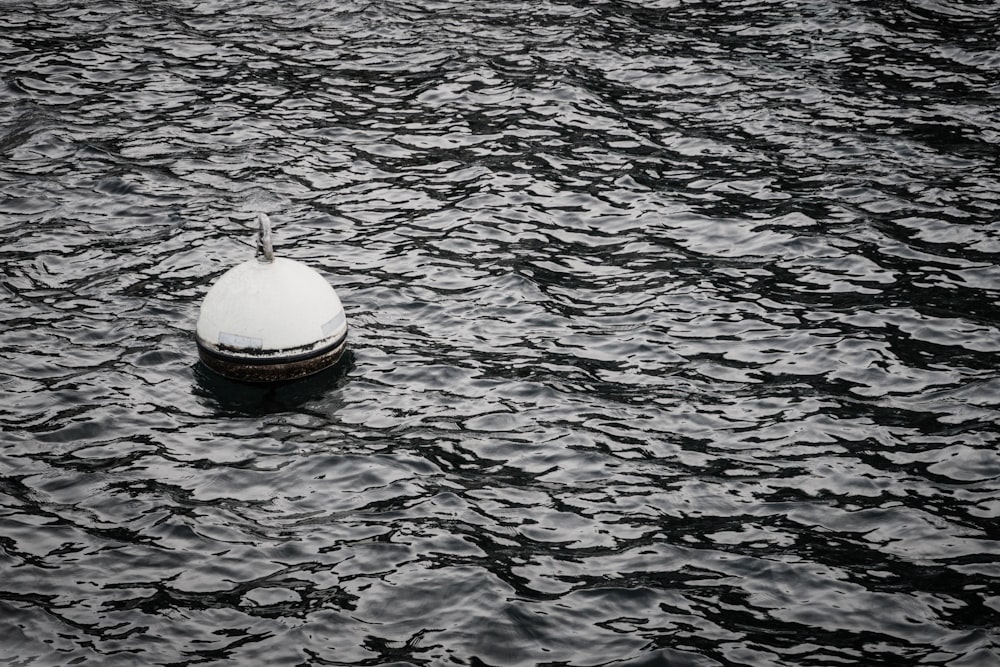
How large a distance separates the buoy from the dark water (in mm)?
445

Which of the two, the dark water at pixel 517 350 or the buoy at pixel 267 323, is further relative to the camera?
the buoy at pixel 267 323

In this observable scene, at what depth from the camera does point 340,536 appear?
29.5 feet

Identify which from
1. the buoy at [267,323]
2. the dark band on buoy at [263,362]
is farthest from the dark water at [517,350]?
the buoy at [267,323]

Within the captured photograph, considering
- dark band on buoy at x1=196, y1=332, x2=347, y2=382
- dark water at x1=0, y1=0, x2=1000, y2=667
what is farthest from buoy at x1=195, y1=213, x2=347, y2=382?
dark water at x1=0, y1=0, x2=1000, y2=667

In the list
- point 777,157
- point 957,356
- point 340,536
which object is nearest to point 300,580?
point 340,536

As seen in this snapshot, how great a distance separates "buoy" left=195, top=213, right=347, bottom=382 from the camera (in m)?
10.7

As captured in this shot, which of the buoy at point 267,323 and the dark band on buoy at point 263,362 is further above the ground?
the buoy at point 267,323

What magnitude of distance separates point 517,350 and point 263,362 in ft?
9.67

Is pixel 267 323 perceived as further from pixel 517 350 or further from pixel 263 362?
pixel 517 350

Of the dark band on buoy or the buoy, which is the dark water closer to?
the dark band on buoy

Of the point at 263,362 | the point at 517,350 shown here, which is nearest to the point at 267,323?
the point at 263,362

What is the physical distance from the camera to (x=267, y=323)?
1073cm

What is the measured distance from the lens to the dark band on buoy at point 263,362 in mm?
10773

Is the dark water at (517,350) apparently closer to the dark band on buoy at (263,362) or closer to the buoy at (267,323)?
the dark band on buoy at (263,362)
